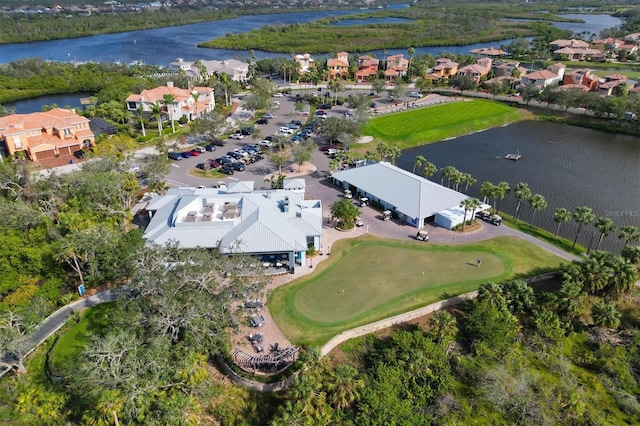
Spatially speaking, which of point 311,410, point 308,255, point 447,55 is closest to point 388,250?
point 308,255

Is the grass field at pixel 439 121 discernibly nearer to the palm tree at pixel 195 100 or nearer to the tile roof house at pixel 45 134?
the palm tree at pixel 195 100

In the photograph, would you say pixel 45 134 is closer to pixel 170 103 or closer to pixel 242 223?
pixel 170 103

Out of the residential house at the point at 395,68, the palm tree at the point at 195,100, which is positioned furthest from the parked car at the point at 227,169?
the residential house at the point at 395,68

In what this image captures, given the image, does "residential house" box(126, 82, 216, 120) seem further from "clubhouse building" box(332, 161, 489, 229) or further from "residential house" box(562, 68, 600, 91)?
"residential house" box(562, 68, 600, 91)

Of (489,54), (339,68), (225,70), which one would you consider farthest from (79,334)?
Answer: (489,54)

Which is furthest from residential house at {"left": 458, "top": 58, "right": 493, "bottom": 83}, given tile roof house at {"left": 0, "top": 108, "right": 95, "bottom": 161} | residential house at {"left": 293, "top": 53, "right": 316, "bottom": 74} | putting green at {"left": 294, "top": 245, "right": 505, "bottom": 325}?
tile roof house at {"left": 0, "top": 108, "right": 95, "bottom": 161}

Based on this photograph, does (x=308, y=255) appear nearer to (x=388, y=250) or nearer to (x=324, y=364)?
(x=388, y=250)
